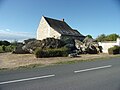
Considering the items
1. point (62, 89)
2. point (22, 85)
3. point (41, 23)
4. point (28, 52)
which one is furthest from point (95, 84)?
point (41, 23)

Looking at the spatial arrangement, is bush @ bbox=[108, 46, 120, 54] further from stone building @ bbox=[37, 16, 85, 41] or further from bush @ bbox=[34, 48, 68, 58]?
stone building @ bbox=[37, 16, 85, 41]

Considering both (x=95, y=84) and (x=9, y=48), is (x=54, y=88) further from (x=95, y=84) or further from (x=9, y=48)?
(x=9, y=48)

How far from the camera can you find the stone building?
141 ft

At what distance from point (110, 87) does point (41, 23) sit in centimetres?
4182

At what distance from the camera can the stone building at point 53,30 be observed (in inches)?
1695

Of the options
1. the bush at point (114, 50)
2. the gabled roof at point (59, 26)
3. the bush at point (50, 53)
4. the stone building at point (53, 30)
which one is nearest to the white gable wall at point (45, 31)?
the stone building at point (53, 30)

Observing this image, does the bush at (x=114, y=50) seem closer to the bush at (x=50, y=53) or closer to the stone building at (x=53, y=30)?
the bush at (x=50, y=53)

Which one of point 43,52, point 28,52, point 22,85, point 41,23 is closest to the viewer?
point 22,85

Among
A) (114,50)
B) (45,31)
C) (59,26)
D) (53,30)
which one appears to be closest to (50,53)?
(114,50)

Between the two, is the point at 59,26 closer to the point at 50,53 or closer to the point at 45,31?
the point at 45,31

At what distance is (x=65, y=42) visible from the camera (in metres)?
28.7

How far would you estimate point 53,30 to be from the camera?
43375mm

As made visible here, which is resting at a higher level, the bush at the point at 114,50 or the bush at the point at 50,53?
the bush at the point at 114,50

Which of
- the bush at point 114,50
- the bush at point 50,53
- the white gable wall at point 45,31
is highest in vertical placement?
the white gable wall at point 45,31
